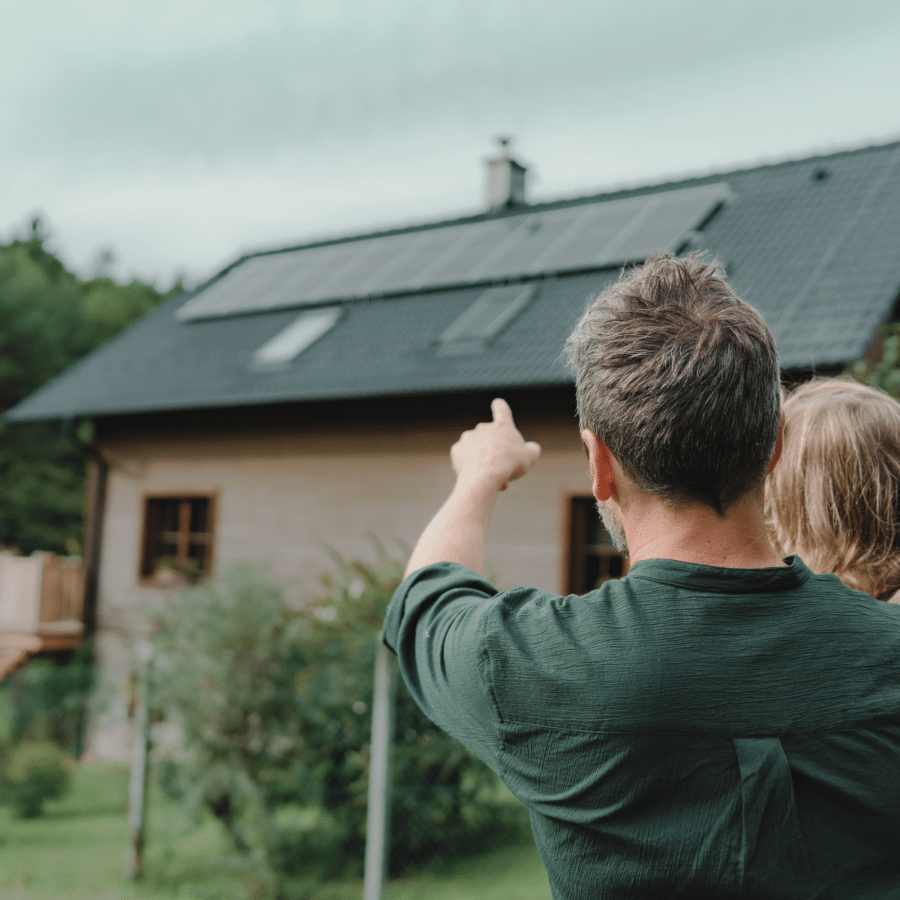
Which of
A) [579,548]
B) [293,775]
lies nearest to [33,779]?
[293,775]

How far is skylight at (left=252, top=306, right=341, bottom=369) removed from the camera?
13.0 m

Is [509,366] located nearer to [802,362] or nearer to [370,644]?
[802,362]

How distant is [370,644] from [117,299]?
3578 centimetres

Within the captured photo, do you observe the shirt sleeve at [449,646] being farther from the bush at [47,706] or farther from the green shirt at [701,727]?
the bush at [47,706]

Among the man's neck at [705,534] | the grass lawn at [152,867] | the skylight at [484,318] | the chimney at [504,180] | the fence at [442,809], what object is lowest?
the grass lawn at [152,867]

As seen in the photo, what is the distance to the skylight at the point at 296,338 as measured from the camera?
13.0m

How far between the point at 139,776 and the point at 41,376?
29.1 m

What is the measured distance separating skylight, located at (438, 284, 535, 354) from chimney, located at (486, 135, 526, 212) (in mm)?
4323

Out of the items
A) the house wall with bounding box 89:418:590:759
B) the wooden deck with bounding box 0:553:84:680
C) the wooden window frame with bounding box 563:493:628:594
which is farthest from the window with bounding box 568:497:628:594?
the wooden deck with bounding box 0:553:84:680

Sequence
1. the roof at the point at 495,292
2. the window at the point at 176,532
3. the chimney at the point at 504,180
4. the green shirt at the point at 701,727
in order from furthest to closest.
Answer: the chimney at the point at 504,180 → the window at the point at 176,532 → the roof at the point at 495,292 → the green shirt at the point at 701,727

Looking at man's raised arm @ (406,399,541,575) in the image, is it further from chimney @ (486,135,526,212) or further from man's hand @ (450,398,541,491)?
chimney @ (486,135,526,212)

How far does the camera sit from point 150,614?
27.1ft

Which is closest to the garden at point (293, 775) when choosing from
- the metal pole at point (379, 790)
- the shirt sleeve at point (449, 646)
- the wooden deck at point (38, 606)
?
the metal pole at point (379, 790)

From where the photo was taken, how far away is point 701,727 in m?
1.10
